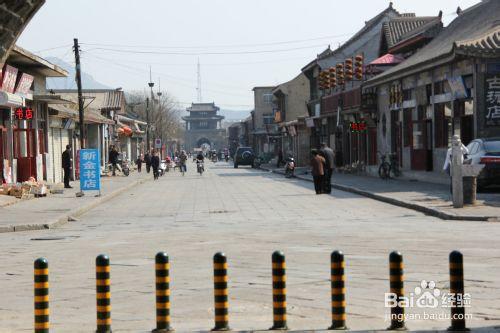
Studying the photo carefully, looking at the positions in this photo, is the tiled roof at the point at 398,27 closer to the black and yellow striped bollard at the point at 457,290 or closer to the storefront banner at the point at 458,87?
the storefront banner at the point at 458,87

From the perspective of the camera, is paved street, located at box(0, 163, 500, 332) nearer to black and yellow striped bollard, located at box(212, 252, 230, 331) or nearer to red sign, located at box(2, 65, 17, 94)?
black and yellow striped bollard, located at box(212, 252, 230, 331)

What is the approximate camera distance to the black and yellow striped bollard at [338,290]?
8.12m

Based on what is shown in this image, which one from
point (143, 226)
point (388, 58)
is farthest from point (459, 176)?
point (388, 58)

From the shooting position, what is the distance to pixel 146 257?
1510 centimetres

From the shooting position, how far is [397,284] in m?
8.17

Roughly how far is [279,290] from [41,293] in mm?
1981

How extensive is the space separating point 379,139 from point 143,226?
31961 mm

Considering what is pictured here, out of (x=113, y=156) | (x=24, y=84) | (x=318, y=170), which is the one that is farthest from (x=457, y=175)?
(x=113, y=156)

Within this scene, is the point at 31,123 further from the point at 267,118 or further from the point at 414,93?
the point at 267,118

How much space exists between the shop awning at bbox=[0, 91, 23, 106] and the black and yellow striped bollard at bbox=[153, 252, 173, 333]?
24.0 m

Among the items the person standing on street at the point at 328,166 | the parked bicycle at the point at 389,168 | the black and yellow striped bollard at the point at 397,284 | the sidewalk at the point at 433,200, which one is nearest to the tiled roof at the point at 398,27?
the parked bicycle at the point at 389,168

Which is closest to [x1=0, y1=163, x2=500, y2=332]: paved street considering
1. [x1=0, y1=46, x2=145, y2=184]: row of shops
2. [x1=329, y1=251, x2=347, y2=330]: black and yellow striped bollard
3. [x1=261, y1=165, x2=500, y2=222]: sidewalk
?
[x1=329, y1=251, x2=347, y2=330]: black and yellow striped bollard

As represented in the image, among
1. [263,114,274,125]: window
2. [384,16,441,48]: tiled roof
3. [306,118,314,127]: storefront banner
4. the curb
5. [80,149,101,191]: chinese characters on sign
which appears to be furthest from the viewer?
[263,114,274,125]: window

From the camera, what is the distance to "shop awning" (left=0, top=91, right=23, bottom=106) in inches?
1234
